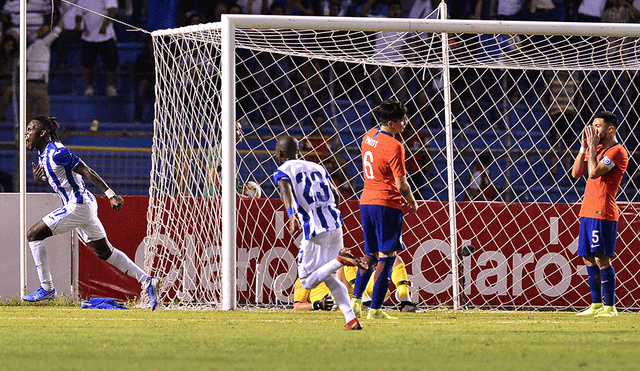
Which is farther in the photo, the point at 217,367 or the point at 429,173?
the point at 429,173

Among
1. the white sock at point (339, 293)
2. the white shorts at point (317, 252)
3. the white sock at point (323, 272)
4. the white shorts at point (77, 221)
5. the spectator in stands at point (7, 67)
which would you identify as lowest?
the white sock at point (339, 293)

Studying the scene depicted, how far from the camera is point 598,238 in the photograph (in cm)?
780

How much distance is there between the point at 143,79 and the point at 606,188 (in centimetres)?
764

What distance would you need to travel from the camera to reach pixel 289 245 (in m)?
9.34

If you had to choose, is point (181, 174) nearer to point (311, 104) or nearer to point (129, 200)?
point (129, 200)

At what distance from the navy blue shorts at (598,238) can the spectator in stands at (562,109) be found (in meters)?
4.31

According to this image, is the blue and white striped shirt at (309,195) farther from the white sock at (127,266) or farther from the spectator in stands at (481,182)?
the spectator in stands at (481,182)

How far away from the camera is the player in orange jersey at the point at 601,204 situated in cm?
778

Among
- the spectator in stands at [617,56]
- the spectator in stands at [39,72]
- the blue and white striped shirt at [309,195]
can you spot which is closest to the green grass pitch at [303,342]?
the blue and white striped shirt at [309,195]

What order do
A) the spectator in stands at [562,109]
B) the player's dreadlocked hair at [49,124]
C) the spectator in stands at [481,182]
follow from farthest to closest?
the spectator in stands at [562,109], the spectator in stands at [481,182], the player's dreadlocked hair at [49,124]

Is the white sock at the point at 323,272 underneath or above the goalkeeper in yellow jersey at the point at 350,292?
above


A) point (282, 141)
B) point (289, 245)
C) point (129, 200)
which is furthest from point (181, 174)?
point (282, 141)

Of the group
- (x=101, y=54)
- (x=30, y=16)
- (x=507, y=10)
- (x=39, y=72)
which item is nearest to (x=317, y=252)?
(x=39, y=72)

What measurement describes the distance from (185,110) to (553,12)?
8158 millimetres
